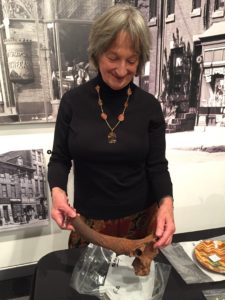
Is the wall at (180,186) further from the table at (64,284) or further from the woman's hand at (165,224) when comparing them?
the woman's hand at (165,224)

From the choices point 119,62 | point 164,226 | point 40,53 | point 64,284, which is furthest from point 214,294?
point 40,53

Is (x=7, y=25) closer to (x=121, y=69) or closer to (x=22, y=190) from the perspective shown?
(x=121, y=69)

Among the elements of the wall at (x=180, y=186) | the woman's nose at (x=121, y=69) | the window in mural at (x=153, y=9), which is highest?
the window in mural at (x=153, y=9)

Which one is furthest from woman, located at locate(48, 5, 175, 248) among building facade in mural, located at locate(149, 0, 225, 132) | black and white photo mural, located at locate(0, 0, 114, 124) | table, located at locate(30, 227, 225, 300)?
building facade in mural, located at locate(149, 0, 225, 132)

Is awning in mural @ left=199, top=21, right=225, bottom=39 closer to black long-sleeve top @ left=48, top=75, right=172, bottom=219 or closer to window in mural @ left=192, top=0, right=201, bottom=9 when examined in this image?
window in mural @ left=192, top=0, right=201, bottom=9

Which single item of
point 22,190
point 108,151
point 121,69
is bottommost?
point 22,190

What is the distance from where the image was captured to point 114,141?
86 centimetres

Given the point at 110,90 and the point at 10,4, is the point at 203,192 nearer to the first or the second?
the point at 110,90

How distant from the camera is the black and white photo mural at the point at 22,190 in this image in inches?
48.5

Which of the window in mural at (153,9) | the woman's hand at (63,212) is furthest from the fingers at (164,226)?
the window in mural at (153,9)

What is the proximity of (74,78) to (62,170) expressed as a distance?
44cm

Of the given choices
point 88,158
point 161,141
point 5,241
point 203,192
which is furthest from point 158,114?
point 5,241

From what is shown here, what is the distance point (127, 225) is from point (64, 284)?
0.89 ft

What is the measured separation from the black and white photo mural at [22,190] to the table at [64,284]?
1.30 feet
